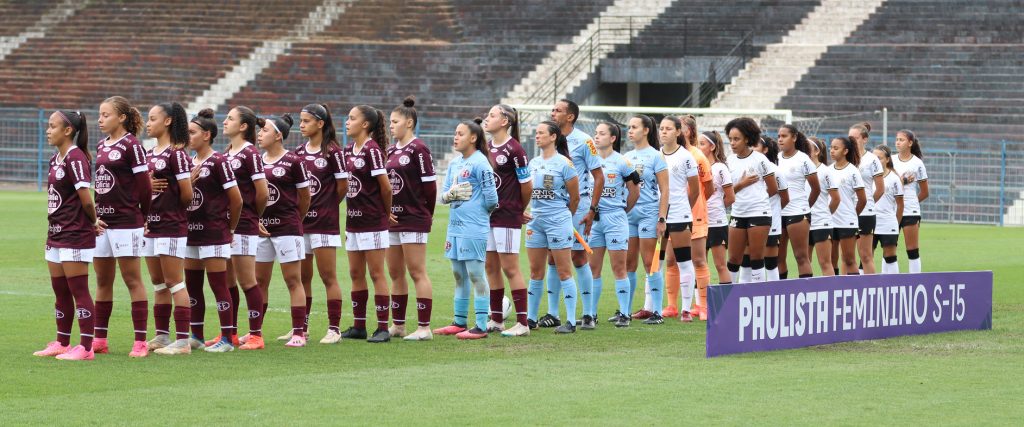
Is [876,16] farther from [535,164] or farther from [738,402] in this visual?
[738,402]

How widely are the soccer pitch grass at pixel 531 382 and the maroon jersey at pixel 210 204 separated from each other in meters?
0.80

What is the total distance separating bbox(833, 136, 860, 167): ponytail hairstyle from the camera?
1403cm

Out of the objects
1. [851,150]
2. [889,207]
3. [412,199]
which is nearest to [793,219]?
[851,150]

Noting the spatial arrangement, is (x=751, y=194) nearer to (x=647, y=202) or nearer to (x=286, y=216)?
(x=647, y=202)

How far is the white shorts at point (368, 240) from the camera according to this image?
10.6 m

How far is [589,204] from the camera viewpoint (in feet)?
39.6

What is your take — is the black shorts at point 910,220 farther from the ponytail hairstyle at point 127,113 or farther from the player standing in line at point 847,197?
the ponytail hairstyle at point 127,113

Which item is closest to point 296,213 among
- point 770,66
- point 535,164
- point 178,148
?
point 178,148

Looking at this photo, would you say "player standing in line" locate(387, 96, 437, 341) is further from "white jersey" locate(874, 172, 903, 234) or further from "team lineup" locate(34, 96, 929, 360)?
"white jersey" locate(874, 172, 903, 234)

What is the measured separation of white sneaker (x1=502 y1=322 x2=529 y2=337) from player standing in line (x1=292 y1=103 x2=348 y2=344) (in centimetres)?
128

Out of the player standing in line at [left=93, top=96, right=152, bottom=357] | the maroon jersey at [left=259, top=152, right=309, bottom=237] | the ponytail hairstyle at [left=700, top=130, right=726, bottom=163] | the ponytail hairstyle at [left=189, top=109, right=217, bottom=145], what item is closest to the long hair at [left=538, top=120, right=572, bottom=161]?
the ponytail hairstyle at [left=700, top=130, right=726, bottom=163]

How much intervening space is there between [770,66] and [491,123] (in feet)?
77.4

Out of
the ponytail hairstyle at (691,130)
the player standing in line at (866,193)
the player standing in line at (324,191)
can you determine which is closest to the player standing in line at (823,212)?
the player standing in line at (866,193)

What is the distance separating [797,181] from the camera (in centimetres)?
1324
